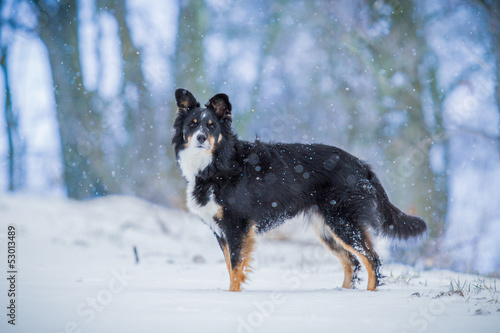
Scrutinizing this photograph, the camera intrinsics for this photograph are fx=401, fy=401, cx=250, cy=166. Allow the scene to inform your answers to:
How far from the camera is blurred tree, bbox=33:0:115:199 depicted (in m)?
11.4

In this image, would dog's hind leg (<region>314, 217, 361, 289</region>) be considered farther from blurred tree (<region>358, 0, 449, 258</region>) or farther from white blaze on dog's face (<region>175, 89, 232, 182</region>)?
blurred tree (<region>358, 0, 449, 258</region>)

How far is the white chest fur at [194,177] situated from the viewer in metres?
4.34

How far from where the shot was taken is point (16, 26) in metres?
11.3

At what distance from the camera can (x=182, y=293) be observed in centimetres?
351

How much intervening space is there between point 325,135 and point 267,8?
4.45m

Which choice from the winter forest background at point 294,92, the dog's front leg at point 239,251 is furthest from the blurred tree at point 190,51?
the dog's front leg at point 239,251

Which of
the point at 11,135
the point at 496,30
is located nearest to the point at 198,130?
the point at 496,30

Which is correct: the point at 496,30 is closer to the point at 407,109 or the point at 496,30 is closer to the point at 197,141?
the point at 407,109

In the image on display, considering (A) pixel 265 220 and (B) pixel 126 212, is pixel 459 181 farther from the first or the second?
(B) pixel 126 212

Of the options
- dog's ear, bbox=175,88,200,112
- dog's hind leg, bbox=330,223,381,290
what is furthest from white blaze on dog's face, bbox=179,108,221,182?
dog's hind leg, bbox=330,223,381,290

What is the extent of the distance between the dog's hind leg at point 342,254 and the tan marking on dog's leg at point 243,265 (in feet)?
2.85

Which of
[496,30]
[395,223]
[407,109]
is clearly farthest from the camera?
[407,109]

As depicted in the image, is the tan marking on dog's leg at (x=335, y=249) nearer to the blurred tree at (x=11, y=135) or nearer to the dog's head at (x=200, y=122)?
the dog's head at (x=200, y=122)

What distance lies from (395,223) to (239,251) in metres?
1.92
